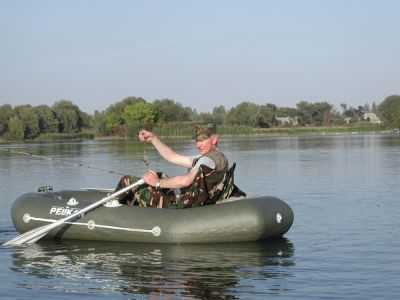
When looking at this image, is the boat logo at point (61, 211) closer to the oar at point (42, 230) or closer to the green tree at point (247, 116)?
the oar at point (42, 230)

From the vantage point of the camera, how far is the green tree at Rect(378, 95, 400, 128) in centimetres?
12650

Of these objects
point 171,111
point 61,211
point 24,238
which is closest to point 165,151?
point 61,211

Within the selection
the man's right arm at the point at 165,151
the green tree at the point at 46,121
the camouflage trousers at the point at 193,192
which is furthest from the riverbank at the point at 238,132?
the man's right arm at the point at 165,151

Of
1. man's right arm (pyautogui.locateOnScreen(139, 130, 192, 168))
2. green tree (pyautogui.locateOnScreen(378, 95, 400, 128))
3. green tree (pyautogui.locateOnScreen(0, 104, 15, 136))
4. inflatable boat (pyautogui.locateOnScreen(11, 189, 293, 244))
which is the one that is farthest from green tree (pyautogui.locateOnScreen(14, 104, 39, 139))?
man's right arm (pyautogui.locateOnScreen(139, 130, 192, 168))

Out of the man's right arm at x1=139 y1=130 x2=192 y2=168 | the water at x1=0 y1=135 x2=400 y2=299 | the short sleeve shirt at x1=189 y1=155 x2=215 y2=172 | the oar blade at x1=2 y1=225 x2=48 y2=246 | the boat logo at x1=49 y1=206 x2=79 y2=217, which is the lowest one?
the water at x1=0 y1=135 x2=400 y2=299

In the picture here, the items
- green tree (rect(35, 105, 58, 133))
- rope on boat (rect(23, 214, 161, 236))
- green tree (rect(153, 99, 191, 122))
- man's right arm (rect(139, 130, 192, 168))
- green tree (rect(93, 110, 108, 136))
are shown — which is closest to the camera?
man's right arm (rect(139, 130, 192, 168))

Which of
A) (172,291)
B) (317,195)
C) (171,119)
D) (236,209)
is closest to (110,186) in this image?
(317,195)

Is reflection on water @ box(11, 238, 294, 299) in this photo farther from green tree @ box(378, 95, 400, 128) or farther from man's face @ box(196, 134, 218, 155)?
green tree @ box(378, 95, 400, 128)

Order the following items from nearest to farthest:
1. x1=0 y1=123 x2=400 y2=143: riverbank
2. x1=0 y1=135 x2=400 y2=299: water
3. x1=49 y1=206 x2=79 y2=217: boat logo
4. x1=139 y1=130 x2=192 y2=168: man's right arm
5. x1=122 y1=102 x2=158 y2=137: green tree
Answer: x1=0 y1=135 x2=400 y2=299: water, x1=139 y1=130 x2=192 y2=168: man's right arm, x1=49 y1=206 x2=79 y2=217: boat logo, x1=0 y1=123 x2=400 y2=143: riverbank, x1=122 y1=102 x2=158 y2=137: green tree

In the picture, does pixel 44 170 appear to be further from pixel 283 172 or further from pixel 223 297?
pixel 223 297

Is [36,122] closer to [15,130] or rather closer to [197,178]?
[15,130]

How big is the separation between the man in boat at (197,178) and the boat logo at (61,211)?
1.00 meters

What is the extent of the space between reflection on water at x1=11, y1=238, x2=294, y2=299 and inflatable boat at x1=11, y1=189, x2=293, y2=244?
0.44 feet

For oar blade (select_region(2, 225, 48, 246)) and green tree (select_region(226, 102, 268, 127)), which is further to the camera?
green tree (select_region(226, 102, 268, 127))
